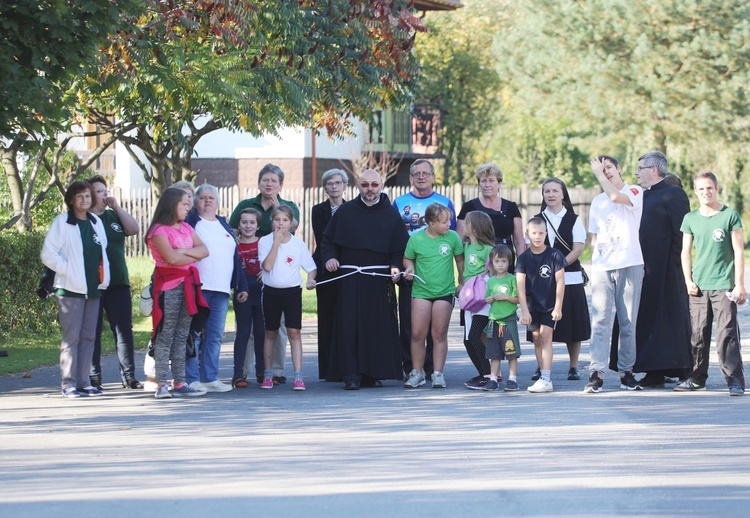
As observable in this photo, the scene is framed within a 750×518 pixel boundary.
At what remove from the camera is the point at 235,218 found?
12320 millimetres

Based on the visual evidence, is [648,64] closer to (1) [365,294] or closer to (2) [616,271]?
(2) [616,271]

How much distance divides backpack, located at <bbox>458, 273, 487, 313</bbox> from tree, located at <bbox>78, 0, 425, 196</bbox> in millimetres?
3932

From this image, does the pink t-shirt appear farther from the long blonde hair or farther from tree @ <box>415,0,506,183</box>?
tree @ <box>415,0,506,183</box>

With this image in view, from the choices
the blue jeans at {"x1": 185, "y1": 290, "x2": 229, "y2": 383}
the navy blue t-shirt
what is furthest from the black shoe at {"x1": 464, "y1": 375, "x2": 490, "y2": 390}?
the blue jeans at {"x1": 185, "y1": 290, "x2": 229, "y2": 383}

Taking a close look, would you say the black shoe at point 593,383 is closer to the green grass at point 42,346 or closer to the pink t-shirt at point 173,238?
the pink t-shirt at point 173,238

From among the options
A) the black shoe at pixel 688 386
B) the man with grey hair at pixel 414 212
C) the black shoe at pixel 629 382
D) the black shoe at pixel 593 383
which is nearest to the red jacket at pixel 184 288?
the man with grey hair at pixel 414 212

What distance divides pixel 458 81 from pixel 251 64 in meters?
32.4

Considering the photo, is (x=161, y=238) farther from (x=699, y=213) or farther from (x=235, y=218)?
(x=699, y=213)

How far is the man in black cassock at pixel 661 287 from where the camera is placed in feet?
36.9

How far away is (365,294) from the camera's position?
11.7 meters

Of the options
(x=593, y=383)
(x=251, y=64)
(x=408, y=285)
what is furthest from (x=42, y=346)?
(x=593, y=383)

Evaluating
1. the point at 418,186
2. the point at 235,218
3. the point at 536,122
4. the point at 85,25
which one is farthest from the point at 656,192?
the point at 536,122

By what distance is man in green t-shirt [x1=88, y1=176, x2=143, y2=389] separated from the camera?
11414 millimetres

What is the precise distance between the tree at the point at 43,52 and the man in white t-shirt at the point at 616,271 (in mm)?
4306
